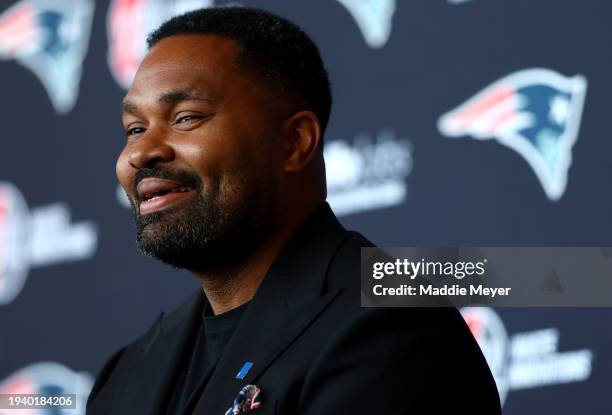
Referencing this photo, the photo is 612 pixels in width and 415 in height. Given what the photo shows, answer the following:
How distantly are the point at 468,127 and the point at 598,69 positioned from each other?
0.88 feet

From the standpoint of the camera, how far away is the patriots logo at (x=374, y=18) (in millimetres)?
2203

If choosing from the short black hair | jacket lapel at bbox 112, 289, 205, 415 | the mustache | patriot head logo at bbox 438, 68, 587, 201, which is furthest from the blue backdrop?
the mustache

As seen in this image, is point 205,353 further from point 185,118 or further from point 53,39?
point 53,39

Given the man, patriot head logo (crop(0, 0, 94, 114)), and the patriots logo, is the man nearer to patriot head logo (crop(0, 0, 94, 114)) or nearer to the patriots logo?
the patriots logo

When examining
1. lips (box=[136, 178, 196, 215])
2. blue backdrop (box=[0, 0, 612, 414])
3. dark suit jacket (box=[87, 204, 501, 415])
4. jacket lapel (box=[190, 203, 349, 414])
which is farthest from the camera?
blue backdrop (box=[0, 0, 612, 414])

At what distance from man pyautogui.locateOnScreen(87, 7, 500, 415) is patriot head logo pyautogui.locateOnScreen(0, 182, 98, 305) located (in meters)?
1.36

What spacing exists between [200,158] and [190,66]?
0.13 meters

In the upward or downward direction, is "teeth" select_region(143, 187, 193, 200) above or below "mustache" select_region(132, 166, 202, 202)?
below

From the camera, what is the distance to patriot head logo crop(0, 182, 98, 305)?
114 inches

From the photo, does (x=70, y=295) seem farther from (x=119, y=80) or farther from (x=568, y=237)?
(x=568, y=237)

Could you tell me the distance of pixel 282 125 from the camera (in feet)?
4.79

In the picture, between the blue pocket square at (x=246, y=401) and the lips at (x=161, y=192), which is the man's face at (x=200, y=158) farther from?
the blue pocket square at (x=246, y=401)

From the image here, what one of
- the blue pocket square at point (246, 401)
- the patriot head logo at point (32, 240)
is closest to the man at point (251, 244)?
the blue pocket square at point (246, 401)

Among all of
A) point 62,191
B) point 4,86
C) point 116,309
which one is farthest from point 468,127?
point 4,86
